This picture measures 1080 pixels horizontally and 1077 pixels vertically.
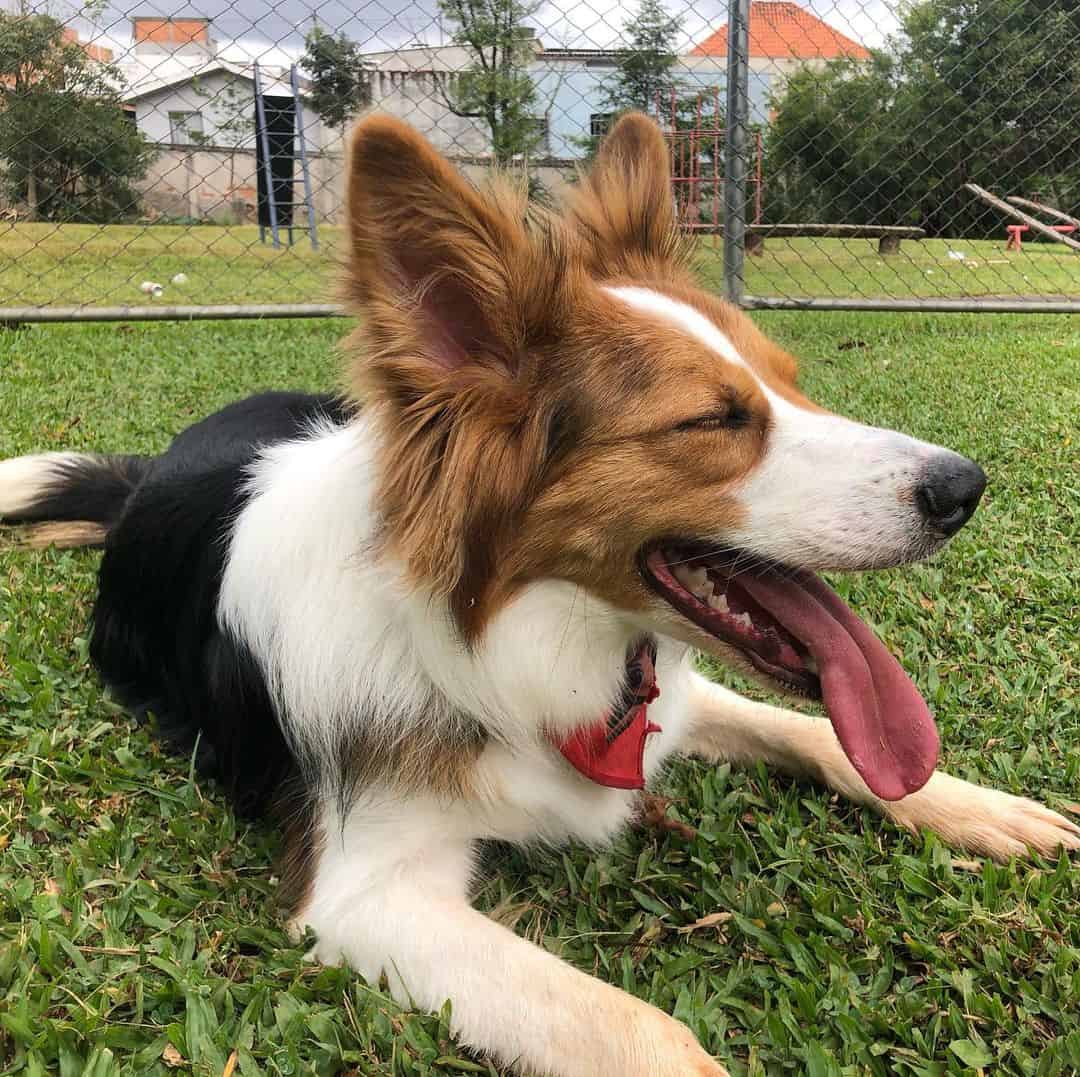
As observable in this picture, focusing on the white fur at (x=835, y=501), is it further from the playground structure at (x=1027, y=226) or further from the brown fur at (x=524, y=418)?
the playground structure at (x=1027, y=226)

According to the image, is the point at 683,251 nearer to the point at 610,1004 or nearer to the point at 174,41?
the point at 610,1004

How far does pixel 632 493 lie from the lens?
1934 millimetres

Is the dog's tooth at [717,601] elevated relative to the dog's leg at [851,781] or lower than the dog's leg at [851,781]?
elevated

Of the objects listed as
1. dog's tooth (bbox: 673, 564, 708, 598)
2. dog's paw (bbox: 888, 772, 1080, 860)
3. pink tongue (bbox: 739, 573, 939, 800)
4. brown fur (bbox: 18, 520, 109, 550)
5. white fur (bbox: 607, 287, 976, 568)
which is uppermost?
white fur (bbox: 607, 287, 976, 568)

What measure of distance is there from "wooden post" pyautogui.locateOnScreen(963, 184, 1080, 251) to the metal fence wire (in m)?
0.06

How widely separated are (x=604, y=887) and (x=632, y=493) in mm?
980

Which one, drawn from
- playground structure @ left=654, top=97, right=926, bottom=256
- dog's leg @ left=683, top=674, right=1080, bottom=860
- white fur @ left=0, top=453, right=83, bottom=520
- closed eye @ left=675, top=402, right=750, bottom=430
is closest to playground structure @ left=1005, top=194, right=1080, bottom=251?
playground structure @ left=654, top=97, right=926, bottom=256

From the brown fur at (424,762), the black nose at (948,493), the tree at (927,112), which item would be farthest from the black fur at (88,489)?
the tree at (927,112)

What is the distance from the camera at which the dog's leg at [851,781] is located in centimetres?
225

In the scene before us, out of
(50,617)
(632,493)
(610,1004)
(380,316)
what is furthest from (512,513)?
(50,617)

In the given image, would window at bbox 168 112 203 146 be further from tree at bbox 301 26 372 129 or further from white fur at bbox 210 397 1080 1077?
white fur at bbox 210 397 1080 1077

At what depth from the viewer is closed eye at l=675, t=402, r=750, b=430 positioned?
196 centimetres

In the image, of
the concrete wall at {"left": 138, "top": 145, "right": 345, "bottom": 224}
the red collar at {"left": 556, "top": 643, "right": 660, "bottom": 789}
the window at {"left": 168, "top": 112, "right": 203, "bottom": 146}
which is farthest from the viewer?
the concrete wall at {"left": 138, "top": 145, "right": 345, "bottom": 224}

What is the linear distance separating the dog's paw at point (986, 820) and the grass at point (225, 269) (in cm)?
664
